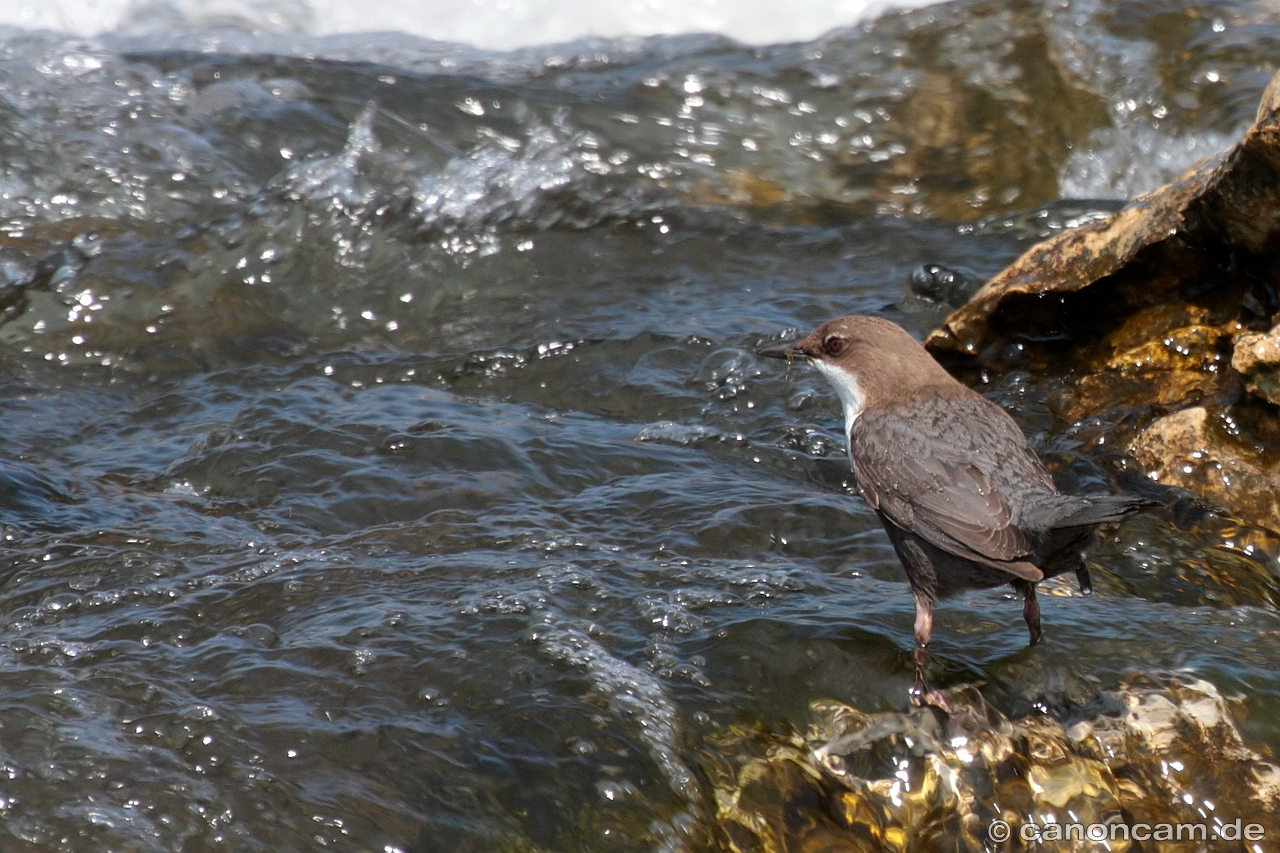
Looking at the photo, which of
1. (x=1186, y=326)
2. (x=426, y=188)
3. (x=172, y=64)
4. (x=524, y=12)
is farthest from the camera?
(x=524, y=12)

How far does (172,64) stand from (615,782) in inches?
267

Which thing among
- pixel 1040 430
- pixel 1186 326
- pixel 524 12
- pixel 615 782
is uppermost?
pixel 524 12

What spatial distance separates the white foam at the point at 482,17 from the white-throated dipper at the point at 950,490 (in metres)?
6.43

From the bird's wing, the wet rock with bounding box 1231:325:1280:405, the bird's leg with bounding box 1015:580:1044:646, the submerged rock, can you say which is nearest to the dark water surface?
the bird's leg with bounding box 1015:580:1044:646

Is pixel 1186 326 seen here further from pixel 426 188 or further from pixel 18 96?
pixel 18 96

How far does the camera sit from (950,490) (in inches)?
144

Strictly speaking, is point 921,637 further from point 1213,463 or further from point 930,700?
point 1213,463

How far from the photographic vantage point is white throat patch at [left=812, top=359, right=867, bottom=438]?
4340 mm

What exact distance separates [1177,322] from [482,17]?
24.0ft

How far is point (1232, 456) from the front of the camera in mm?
4547

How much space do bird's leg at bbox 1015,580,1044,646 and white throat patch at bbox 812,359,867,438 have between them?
89 centimetres

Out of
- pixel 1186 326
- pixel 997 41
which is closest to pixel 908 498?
pixel 1186 326

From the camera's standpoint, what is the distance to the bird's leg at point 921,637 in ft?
11.1

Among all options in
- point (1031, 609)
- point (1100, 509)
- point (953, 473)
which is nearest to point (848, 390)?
point (953, 473)
